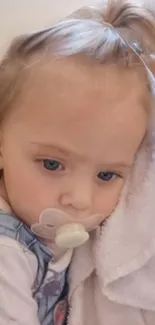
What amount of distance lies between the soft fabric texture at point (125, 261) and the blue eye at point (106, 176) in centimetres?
5

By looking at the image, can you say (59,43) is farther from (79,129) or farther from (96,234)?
(96,234)

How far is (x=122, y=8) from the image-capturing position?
33.8 inches

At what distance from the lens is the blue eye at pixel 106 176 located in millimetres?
809

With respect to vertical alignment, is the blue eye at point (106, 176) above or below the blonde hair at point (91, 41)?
below

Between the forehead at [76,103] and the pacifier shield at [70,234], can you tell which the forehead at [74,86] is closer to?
the forehead at [76,103]

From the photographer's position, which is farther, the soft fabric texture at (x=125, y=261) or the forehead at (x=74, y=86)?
the soft fabric texture at (x=125, y=261)

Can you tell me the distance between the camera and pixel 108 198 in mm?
827

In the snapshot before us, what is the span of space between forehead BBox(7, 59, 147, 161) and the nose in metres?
0.04

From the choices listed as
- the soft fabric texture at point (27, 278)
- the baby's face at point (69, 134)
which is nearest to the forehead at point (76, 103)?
the baby's face at point (69, 134)

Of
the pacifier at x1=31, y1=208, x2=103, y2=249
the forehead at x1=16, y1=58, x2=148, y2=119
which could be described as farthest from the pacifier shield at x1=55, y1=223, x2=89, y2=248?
the forehead at x1=16, y1=58, x2=148, y2=119

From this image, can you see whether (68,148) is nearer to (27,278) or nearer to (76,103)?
(76,103)

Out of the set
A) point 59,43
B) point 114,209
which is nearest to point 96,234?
point 114,209

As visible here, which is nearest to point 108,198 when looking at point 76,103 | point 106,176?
point 106,176

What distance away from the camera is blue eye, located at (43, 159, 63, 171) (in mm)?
783
